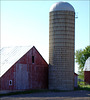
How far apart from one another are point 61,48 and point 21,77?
6.25 metres

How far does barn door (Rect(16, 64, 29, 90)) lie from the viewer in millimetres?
32469

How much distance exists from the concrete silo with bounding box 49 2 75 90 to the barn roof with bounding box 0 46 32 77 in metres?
3.48

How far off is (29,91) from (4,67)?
377 cm

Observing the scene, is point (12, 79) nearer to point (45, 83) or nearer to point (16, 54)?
point (16, 54)

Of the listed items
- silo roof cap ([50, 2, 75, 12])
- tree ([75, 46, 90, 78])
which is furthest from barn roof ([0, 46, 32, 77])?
tree ([75, 46, 90, 78])

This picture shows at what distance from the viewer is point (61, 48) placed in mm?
35688

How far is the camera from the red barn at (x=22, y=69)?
31484 mm

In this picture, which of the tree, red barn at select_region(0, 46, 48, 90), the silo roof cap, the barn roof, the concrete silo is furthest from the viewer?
the tree

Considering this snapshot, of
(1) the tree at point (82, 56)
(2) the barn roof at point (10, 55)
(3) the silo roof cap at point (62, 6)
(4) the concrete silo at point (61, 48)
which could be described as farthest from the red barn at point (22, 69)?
(1) the tree at point (82, 56)

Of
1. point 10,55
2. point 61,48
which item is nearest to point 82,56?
point 61,48

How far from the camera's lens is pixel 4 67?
105 ft

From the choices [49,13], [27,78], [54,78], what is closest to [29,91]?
[27,78]

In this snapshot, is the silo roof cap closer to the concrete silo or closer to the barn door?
the concrete silo

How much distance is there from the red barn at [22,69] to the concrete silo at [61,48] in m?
1.23
